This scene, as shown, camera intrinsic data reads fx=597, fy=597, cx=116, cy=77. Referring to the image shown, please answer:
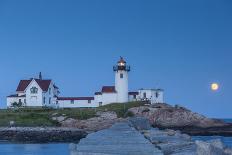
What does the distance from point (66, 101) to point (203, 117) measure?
699 inches

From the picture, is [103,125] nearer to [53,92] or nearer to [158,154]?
[53,92]

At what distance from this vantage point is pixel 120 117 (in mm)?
60781

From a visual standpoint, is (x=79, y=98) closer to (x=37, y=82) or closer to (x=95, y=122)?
(x=37, y=82)

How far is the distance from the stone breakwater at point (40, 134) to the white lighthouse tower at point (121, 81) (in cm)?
1613

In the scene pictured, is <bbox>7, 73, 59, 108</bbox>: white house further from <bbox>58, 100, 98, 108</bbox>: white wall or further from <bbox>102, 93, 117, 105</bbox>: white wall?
<bbox>102, 93, 117, 105</bbox>: white wall

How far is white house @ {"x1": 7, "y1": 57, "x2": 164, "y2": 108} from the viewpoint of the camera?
71.2m

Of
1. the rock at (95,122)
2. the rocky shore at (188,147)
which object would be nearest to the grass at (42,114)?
A: the rock at (95,122)

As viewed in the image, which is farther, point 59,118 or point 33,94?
point 33,94

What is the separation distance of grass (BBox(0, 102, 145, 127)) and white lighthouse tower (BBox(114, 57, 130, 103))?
4161 millimetres

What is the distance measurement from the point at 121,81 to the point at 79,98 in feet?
20.3

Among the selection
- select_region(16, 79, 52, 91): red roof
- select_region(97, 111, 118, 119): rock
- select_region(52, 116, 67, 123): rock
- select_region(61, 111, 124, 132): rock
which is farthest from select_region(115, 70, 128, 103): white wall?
select_region(52, 116, 67, 123): rock

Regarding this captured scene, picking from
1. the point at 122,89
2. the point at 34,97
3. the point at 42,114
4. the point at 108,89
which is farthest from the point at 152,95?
the point at 42,114

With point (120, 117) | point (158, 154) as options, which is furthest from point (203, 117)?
point (158, 154)

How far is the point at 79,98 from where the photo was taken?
7431 cm
